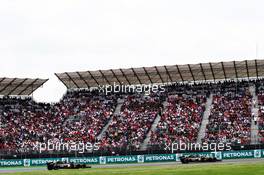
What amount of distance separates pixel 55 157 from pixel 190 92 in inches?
930

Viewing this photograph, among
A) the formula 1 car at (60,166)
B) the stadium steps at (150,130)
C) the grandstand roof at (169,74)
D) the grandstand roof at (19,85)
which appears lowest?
the formula 1 car at (60,166)

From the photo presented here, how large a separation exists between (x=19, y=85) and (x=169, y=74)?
22077 millimetres

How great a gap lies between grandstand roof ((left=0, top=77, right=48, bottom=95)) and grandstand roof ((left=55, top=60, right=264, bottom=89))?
3.79 metres

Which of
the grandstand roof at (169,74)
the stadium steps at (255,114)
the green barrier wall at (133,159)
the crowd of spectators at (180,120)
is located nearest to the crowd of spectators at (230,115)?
the stadium steps at (255,114)

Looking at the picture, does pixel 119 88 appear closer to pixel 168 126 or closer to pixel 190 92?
pixel 190 92

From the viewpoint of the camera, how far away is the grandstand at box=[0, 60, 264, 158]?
6711 centimetres

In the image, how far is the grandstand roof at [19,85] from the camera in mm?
81000

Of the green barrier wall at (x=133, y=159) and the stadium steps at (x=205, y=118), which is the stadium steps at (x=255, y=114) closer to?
the green barrier wall at (x=133, y=159)

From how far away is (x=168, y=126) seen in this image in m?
70.9

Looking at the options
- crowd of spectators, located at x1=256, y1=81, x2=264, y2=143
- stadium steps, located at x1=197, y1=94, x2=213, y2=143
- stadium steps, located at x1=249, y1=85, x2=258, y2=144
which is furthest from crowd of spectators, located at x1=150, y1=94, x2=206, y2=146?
crowd of spectators, located at x1=256, y1=81, x2=264, y2=143

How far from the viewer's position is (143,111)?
3100 inches

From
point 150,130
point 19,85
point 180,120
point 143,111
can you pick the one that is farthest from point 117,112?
point 19,85

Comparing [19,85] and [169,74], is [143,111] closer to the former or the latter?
[169,74]

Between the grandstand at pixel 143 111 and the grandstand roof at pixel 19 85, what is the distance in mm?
139
